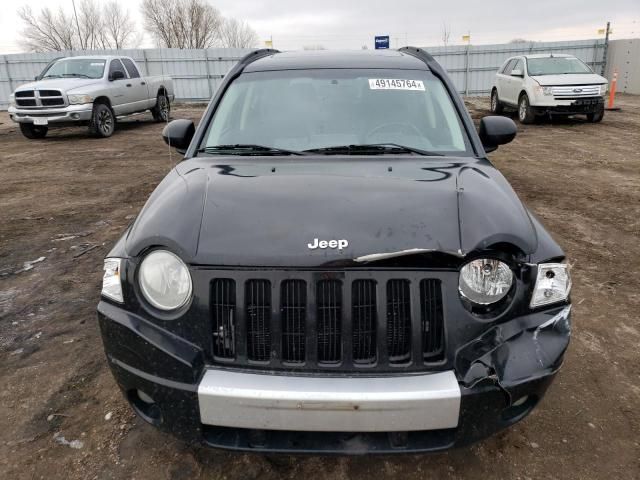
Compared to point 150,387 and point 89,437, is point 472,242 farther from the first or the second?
point 89,437

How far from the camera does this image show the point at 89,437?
2453 mm

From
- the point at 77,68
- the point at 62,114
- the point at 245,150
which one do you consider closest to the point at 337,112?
the point at 245,150

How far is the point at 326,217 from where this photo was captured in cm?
198

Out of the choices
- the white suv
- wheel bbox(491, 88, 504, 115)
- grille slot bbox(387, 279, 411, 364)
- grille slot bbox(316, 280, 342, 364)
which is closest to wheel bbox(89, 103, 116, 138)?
the white suv

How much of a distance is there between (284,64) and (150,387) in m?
A: 2.40

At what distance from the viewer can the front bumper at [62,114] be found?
11906 mm

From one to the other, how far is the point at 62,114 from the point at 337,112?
1098 cm

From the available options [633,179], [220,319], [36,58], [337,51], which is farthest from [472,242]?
[36,58]

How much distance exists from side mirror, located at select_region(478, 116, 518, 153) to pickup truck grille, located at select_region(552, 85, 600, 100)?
11097 mm

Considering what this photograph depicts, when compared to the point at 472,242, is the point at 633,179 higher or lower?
lower

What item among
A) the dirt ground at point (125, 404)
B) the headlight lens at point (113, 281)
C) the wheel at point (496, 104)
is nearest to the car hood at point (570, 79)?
the wheel at point (496, 104)

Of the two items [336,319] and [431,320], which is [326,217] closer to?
[336,319]

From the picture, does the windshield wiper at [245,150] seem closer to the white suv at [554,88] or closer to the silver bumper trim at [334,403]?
the silver bumper trim at [334,403]

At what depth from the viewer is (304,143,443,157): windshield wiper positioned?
9.28 feet
